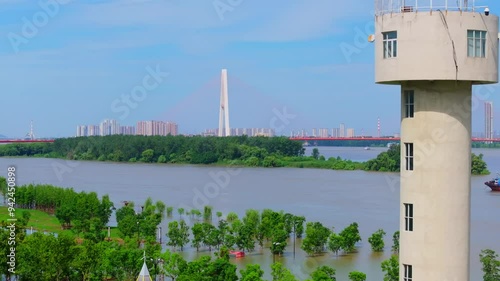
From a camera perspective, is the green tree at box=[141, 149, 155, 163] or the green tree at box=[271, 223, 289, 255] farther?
the green tree at box=[141, 149, 155, 163]

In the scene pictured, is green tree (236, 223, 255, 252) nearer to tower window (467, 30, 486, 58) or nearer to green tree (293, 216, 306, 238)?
green tree (293, 216, 306, 238)

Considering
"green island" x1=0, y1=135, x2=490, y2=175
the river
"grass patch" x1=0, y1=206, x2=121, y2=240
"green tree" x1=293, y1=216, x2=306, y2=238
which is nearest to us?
the river

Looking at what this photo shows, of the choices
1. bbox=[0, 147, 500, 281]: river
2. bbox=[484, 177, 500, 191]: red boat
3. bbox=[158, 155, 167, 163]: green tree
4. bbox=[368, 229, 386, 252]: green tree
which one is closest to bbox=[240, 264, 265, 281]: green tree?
bbox=[0, 147, 500, 281]: river

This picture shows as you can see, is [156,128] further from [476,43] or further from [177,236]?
[476,43]

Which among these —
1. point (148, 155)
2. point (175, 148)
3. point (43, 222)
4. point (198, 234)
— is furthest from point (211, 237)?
point (148, 155)

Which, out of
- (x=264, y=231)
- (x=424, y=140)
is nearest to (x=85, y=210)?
(x=264, y=231)
